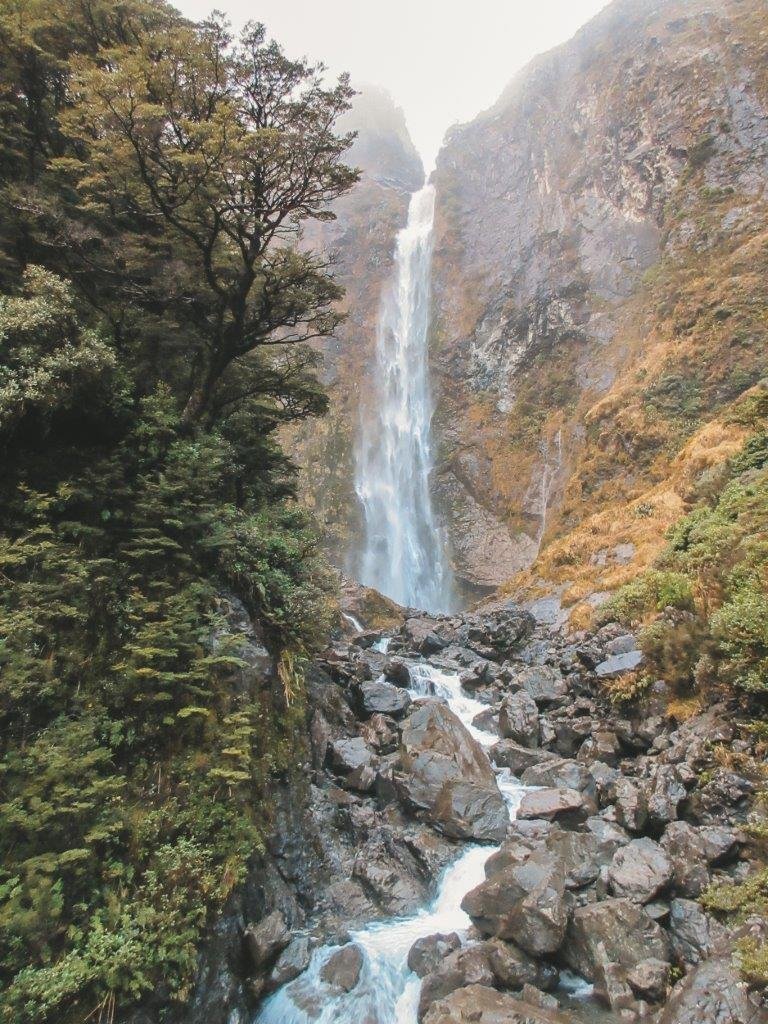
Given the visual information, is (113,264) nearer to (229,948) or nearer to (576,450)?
(229,948)

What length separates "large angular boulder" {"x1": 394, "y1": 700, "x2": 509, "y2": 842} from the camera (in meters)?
7.36

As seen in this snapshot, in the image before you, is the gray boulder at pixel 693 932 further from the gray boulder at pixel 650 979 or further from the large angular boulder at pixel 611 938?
the gray boulder at pixel 650 979

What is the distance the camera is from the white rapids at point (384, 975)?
16.2 feet

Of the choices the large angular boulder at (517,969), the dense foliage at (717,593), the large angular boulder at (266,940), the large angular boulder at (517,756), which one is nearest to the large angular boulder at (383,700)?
the large angular boulder at (517,756)

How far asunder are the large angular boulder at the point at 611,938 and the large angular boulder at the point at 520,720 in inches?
194

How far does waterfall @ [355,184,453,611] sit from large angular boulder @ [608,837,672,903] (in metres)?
26.3

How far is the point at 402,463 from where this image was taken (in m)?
37.2

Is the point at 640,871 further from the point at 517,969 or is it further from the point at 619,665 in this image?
the point at 619,665

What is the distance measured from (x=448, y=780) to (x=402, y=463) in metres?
30.3

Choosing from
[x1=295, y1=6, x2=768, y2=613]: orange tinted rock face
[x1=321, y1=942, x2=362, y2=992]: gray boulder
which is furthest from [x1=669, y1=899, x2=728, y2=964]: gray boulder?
[x1=295, y1=6, x2=768, y2=613]: orange tinted rock face

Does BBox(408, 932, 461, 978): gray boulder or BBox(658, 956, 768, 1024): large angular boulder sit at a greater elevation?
BBox(658, 956, 768, 1024): large angular boulder

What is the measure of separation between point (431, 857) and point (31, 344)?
8084 millimetres

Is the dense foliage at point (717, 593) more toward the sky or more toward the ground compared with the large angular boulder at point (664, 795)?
more toward the sky

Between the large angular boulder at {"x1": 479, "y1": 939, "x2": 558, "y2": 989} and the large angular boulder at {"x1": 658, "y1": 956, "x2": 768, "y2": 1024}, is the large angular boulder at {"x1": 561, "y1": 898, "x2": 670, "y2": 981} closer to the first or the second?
the large angular boulder at {"x1": 479, "y1": 939, "x2": 558, "y2": 989}
